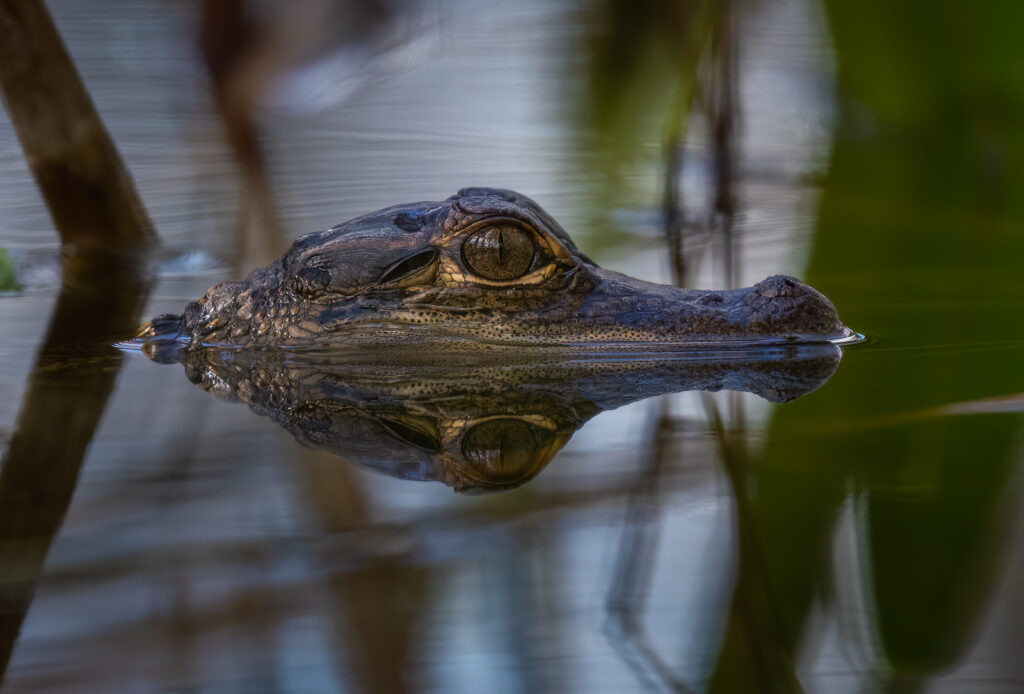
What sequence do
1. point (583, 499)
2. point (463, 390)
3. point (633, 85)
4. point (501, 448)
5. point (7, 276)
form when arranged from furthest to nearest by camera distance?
point (633, 85) < point (7, 276) < point (463, 390) < point (501, 448) < point (583, 499)

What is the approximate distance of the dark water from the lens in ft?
4.42

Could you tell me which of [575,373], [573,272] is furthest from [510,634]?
[573,272]

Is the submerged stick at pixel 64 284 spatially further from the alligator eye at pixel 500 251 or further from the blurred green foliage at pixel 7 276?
the alligator eye at pixel 500 251

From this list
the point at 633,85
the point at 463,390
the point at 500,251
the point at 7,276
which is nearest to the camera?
the point at 463,390

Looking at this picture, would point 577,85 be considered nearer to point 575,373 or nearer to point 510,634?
point 575,373

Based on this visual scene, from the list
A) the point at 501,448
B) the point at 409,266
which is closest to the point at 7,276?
the point at 409,266

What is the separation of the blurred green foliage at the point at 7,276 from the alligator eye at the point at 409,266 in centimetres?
190

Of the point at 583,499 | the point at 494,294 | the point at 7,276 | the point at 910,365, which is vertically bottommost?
the point at 583,499

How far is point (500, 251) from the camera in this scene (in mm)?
2908

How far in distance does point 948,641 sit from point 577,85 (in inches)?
268

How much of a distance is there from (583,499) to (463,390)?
85 centimetres

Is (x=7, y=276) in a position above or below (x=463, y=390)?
above

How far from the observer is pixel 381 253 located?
299 centimetres

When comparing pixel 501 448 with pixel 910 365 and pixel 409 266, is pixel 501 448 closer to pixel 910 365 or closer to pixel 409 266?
pixel 409 266
